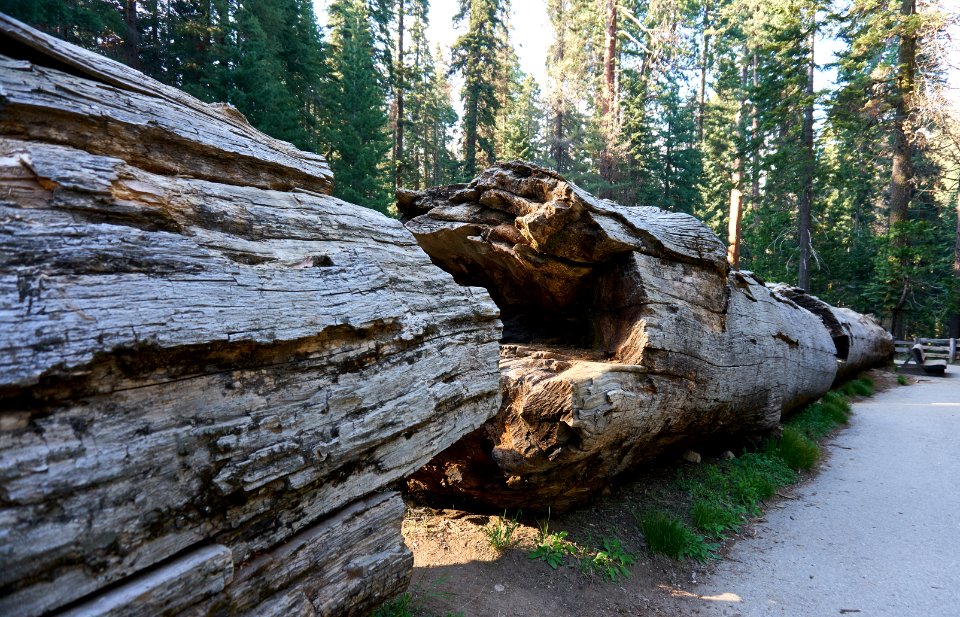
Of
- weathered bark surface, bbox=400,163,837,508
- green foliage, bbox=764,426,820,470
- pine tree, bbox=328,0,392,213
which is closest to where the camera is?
weathered bark surface, bbox=400,163,837,508

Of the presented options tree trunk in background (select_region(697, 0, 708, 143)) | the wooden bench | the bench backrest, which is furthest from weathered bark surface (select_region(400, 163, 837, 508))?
tree trunk in background (select_region(697, 0, 708, 143))

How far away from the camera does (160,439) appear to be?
154 cm

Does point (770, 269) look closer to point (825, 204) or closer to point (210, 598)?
point (825, 204)

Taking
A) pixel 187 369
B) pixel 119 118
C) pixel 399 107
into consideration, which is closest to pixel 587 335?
pixel 187 369

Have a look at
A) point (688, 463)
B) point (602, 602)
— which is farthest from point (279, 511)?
point (688, 463)

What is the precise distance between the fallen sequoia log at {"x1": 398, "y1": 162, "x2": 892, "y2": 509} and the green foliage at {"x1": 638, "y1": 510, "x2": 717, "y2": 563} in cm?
51

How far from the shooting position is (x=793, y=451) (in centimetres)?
570

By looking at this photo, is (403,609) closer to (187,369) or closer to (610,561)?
(610,561)

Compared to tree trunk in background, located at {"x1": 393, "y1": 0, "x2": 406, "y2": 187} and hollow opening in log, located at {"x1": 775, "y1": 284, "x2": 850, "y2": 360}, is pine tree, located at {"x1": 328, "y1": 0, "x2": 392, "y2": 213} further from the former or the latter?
hollow opening in log, located at {"x1": 775, "y1": 284, "x2": 850, "y2": 360}

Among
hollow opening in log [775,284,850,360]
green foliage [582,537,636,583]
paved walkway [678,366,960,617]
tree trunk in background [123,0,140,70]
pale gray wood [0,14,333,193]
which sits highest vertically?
tree trunk in background [123,0,140,70]

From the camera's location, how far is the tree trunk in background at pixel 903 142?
13.3m

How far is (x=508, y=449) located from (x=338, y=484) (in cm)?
171

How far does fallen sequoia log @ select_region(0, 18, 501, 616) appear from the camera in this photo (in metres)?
1.36

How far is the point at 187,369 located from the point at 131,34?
15.5 m
